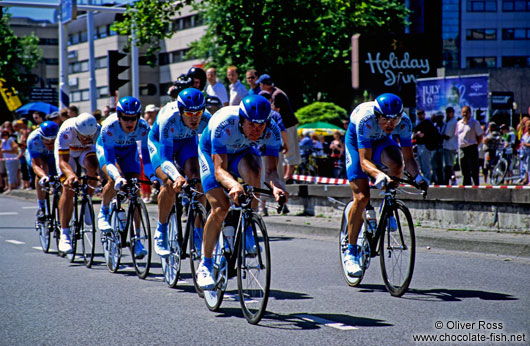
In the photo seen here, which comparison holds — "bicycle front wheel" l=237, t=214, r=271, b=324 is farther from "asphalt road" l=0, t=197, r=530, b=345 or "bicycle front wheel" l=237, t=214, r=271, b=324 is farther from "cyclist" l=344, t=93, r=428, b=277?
"cyclist" l=344, t=93, r=428, b=277

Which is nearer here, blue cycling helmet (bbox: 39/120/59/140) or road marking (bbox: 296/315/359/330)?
road marking (bbox: 296/315/359/330)

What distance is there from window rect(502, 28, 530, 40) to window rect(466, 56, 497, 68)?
2.83 m

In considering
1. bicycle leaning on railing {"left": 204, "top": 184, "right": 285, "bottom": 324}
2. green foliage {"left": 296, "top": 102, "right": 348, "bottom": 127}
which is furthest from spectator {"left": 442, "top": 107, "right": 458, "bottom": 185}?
green foliage {"left": 296, "top": 102, "right": 348, "bottom": 127}

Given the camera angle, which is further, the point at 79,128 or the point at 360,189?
the point at 79,128

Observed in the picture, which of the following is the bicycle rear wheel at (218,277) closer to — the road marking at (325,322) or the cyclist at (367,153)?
the road marking at (325,322)

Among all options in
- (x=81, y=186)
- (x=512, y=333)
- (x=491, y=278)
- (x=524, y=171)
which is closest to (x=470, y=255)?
(x=491, y=278)

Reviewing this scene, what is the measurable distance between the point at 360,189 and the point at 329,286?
1037 millimetres

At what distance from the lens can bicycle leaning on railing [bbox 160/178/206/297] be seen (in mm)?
7859

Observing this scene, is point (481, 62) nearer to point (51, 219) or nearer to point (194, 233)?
point (51, 219)

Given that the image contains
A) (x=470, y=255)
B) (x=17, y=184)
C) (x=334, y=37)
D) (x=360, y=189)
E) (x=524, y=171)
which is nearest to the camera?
(x=360, y=189)

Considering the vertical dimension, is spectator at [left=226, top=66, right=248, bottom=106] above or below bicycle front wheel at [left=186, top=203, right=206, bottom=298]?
above

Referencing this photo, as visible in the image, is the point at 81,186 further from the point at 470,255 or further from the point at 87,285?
the point at 470,255

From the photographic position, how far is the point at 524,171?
19.7 m

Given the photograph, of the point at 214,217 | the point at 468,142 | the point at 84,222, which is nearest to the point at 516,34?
the point at 468,142
